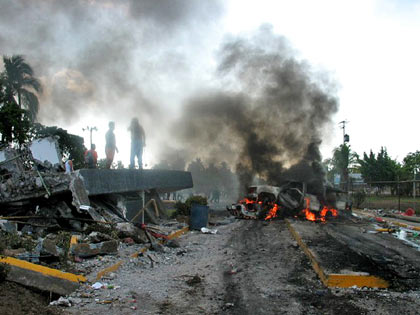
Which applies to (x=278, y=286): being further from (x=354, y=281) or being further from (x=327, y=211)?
(x=327, y=211)

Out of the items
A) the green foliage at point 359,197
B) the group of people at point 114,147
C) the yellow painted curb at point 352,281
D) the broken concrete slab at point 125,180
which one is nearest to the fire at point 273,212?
the broken concrete slab at point 125,180

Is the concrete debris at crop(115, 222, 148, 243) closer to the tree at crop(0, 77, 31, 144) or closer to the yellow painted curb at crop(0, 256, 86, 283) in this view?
the yellow painted curb at crop(0, 256, 86, 283)

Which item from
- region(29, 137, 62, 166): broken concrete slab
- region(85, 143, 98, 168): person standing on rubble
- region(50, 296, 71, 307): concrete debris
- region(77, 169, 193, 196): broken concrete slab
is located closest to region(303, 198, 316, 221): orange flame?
region(77, 169, 193, 196): broken concrete slab

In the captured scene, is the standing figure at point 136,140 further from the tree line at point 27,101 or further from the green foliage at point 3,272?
the tree line at point 27,101

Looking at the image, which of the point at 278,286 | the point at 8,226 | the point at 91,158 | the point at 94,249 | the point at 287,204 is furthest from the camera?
the point at 287,204

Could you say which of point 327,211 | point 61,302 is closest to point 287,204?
point 327,211

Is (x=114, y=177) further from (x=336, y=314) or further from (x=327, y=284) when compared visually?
(x=336, y=314)

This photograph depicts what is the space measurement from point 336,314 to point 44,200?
7.57 meters

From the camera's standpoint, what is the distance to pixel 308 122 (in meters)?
21.8

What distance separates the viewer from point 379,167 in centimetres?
4275

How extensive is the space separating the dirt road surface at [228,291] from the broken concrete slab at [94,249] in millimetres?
513

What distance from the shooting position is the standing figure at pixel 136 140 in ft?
36.8

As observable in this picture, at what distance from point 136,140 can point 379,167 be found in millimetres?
39376

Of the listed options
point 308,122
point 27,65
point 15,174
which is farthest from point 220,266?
point 27,65
